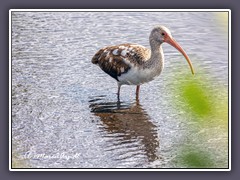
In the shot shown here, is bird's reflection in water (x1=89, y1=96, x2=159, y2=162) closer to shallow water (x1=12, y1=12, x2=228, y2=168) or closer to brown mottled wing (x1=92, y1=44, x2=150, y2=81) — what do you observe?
shallow water (x1=12, y1=12, x2=228, y2=168)

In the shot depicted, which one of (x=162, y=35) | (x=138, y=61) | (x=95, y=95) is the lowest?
(x=95, y=95)

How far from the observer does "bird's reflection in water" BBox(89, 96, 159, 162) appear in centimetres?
1078

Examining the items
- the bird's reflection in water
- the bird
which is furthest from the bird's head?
the bird's reflection in water

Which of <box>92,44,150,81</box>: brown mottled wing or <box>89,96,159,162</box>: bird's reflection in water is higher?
<box>92,44,150,81</box>: brown mottled wing

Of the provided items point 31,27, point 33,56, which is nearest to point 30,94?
point 33,56

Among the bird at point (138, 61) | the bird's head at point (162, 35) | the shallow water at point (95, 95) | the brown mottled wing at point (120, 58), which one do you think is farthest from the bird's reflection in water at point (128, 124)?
the bird's head at point (162, 35)

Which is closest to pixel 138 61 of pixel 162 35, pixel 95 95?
pixel 162 35

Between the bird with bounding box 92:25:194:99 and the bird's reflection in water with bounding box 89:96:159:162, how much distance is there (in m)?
0.49

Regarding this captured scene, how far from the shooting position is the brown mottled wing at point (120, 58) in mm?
12086

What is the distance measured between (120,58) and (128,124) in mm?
1348

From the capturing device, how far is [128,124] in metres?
11.6

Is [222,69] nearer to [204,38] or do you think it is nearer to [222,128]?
[204,38]

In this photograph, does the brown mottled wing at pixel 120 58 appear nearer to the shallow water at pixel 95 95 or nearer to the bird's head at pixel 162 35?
the bird's head at pixel 162 35

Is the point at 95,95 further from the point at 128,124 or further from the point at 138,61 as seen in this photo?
the point at 128,124
